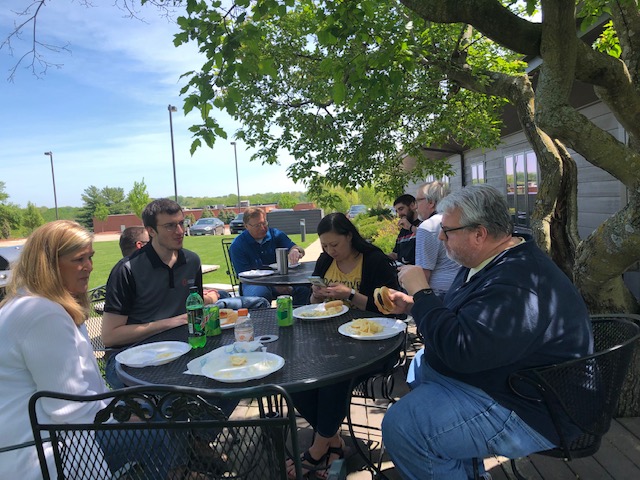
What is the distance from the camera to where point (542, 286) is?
174cm

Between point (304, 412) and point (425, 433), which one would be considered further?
point (304, 412)

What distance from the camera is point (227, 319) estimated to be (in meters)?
2.83

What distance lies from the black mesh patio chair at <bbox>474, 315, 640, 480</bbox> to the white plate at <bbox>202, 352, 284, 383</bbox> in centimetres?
102

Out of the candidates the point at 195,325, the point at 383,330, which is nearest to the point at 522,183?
the point at 383,330

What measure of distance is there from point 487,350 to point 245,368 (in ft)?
3.43

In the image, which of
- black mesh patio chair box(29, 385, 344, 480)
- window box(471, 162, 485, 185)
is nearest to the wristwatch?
black mesh patio chair box(29, 385, 344, 480)

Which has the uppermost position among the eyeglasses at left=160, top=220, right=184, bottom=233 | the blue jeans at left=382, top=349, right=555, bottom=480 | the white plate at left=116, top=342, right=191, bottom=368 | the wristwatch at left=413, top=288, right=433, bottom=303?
the eyeglasses at left=160, top=220, right=184, bottom=233

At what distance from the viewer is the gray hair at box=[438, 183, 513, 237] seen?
1946 mm

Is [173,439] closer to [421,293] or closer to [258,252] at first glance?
[421,293]

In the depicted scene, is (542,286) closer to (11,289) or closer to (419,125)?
(11,289)

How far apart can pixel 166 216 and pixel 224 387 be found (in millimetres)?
1759

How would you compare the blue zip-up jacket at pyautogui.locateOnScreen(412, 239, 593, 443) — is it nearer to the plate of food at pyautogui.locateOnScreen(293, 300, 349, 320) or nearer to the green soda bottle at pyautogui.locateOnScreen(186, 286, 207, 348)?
the plate of food at pyautogui.locateOnScreen(293, 300, 349, 320)

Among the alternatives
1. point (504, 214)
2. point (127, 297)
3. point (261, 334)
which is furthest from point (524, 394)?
point (127, 297)

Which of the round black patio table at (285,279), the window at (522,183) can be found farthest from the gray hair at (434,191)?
the window at (522,183)
